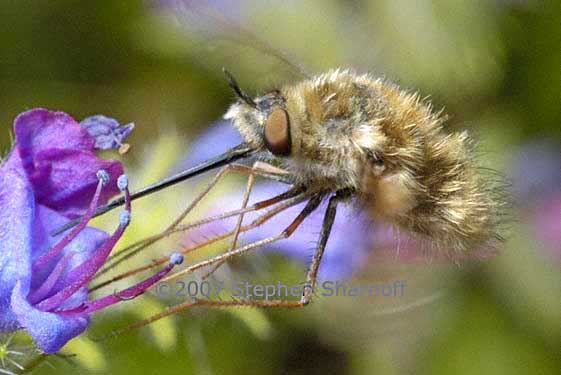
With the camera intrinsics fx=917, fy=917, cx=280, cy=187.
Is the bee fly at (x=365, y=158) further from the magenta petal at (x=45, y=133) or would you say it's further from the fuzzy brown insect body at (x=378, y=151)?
the magenta petal at (x=45, y=133)

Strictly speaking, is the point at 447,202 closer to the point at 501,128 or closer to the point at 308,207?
the point at 308,207

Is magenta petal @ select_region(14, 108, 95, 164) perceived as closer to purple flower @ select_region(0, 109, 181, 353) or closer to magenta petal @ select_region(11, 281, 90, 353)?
purple flower @ select_region(0, 109, 181, 353)

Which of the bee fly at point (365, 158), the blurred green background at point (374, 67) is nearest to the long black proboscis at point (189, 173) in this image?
the bee fly at point (365, 158)

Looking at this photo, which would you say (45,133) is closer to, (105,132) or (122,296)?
(105,132)

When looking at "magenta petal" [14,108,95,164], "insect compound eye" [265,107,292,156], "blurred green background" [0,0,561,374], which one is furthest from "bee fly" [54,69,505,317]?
"blurred green background" [0,0,561,374]

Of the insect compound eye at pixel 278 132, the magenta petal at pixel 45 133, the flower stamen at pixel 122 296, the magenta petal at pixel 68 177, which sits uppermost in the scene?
the insect compound eye at pixel 278 132

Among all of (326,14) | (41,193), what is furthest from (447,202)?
(326,14)

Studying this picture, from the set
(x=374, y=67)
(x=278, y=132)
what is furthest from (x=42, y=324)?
(x=374, y=67)

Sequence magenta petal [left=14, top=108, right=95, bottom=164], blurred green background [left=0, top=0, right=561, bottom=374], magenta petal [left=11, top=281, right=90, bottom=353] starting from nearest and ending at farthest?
magenta petal [left=11, top=281, right=90, bottom=353] → magenta petal [left=14, top=108, right=95, bottom=164] → blurred green background [left=0, top=0, right=561, bottom=374]
